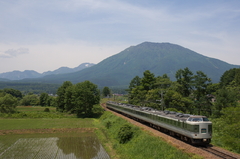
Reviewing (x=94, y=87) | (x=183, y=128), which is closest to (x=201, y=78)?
(x=94, y=87)

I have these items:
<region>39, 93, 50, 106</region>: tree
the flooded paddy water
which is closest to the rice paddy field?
the flooded paddy water

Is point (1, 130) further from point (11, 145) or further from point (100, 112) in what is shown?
point (100, 112)

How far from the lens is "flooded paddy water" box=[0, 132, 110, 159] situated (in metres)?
23.5

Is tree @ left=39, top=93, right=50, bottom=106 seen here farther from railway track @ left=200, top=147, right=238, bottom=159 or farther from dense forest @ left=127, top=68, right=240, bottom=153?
railway track @ left=200, top=147, right=238, bottom=159

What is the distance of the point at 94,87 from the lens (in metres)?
62.7

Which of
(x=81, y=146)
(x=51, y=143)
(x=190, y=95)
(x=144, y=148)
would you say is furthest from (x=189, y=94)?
(x=51, y=143)

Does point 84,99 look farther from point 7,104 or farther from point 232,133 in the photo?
point 232,133

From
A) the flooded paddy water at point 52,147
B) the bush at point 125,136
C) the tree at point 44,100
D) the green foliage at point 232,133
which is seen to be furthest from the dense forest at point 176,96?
the tree at point 44,100

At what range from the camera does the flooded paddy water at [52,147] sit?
924 inches

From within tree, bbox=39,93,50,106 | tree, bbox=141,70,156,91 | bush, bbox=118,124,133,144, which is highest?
tree, bbox=141,70,156,91

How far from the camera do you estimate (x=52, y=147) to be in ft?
88.8

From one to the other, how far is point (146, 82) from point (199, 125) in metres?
50.6

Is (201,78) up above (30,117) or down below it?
above

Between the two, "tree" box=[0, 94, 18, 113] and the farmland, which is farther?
"tree" box=[0, 94, 18, 113]
